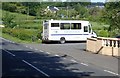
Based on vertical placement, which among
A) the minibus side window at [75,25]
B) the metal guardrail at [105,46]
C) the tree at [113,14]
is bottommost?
the metal guardrail at [105,46]

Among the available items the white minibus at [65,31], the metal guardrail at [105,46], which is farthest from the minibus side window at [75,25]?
the metal guardrail at [105,46]

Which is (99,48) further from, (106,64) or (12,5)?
(12,5)

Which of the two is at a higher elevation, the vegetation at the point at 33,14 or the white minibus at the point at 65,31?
the vegetation at the point at 33,14

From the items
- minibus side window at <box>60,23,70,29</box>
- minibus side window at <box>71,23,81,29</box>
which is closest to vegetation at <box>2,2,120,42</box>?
minibus side window at <box>60,23,70,29</box>

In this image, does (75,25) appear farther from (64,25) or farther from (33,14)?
(33,14)

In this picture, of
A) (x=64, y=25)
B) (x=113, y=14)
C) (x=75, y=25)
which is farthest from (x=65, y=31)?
(x=113, y=14)

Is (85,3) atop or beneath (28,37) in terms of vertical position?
atop

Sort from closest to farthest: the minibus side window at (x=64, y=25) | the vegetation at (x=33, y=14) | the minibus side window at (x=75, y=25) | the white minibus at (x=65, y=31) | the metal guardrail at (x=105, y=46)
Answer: the metal guardrail at (x=105, y=46) → the white minibus at (x=65, y=31) → the minibus side window at (x=64, y=25) → the minibus side window at (x=75, y=25) → the vegetation at (x=33, y=14)

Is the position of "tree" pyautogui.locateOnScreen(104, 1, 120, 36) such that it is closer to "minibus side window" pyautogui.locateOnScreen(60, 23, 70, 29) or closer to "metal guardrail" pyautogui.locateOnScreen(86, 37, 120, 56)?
"metal guardrail" pyautogui.locateOnScreen(86, 37, 120, 56)

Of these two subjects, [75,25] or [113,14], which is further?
[75,25]

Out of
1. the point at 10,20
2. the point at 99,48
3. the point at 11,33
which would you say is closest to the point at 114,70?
the point at 99,48

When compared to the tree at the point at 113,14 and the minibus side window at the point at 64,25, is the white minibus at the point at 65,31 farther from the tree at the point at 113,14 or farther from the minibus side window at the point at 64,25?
the tree at the point at 113,14

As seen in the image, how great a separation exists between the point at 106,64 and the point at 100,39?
22.6 ft

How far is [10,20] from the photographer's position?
69.9 metres
